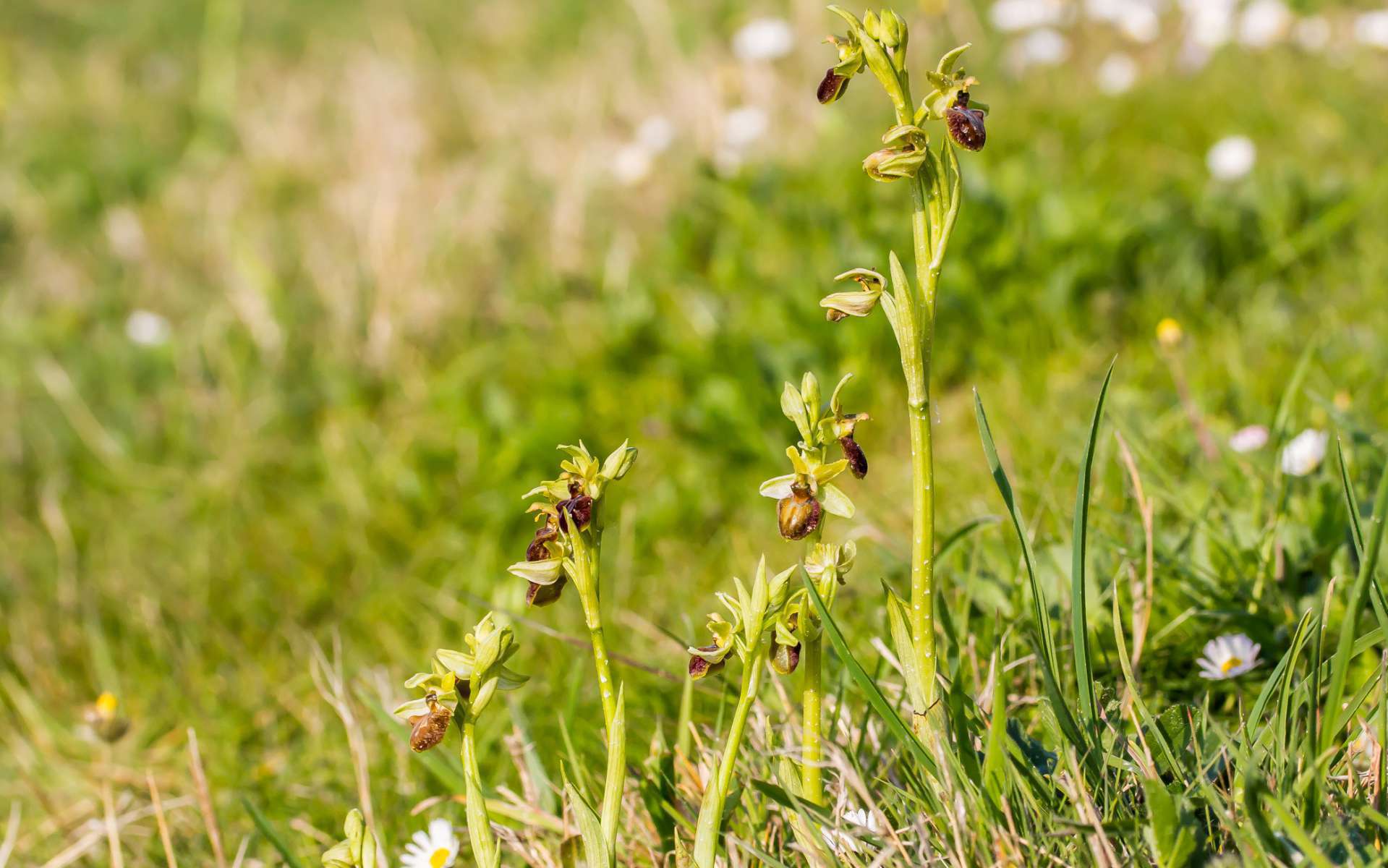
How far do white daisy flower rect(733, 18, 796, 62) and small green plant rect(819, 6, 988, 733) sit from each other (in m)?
3.95

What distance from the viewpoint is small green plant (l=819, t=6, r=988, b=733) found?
122 cm

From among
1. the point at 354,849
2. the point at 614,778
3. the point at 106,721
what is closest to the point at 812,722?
the point at 614,778

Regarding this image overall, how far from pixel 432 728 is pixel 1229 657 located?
3.79 feet

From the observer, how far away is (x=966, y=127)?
1.23 meters

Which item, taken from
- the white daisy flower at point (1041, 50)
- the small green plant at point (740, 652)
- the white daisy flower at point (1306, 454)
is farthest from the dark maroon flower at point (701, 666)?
the white daisy flower at point (1041, 50)

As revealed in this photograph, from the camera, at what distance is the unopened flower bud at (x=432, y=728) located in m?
1.24

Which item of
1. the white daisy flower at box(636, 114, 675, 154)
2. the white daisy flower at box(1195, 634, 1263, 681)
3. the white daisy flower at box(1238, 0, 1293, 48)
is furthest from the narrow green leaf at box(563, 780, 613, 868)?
the white daisy flower at box(1238, 0, 1293, 48)

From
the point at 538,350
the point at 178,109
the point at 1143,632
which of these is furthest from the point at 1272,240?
the point at 178,109

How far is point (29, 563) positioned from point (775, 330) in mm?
2315

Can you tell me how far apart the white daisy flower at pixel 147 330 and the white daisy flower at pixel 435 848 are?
3.30 meters

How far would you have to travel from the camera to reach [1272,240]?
3.26m

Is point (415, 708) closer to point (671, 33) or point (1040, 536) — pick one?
point (1040, 536)

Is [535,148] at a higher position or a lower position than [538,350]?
higher

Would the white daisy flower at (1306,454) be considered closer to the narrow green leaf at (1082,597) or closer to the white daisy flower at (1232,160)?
the narrow green leaf at (1082,597)
